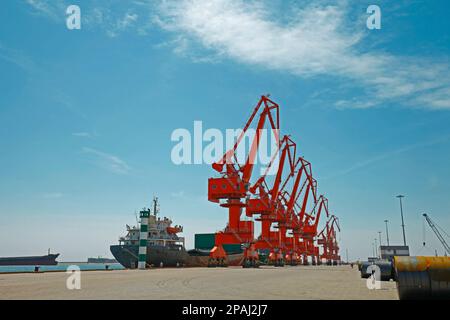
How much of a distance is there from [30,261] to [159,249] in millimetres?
87495

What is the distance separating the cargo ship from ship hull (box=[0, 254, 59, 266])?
76322 mm

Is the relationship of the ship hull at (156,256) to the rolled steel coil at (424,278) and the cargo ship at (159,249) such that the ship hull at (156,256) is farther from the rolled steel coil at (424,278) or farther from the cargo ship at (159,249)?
the rolled steel coil at (424,278)

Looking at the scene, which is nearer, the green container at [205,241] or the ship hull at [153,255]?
the ship hull at [153,255]

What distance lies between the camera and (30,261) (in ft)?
440

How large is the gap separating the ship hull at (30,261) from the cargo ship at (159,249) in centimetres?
7632

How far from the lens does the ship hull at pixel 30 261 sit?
13312 centimetres

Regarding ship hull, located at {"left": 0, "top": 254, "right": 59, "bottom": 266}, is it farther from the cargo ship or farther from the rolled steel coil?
the rolled steel coil

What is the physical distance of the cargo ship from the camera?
7215 cm

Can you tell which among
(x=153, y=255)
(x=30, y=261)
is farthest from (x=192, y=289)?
(x=30, y=261)

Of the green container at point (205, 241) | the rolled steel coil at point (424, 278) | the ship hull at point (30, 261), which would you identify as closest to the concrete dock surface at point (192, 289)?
the rolled steel coil at point (424, 278)
